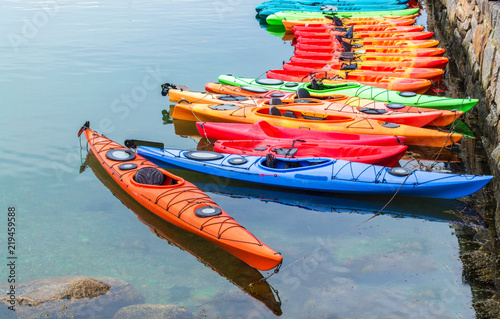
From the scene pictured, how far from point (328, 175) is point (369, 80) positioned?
5272mm

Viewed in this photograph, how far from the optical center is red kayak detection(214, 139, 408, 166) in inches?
329

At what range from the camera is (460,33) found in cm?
1375

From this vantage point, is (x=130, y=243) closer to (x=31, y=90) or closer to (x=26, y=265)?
(x=26, y=265)

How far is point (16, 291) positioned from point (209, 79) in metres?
8.86

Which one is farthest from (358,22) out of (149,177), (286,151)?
(149,177)

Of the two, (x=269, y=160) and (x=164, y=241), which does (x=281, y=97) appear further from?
(x=164, y=241)

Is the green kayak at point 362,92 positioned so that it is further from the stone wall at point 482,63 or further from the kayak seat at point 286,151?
the kayak seat at point 286,151

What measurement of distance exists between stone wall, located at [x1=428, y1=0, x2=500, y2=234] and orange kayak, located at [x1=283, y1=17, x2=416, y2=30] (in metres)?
2.56

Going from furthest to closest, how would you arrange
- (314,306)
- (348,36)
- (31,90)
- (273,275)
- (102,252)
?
1. (348,36)
2. (31,90)
3. (102,252)
4. (273,275)
5. (314,306)

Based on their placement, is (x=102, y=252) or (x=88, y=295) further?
(x=102, y=252)

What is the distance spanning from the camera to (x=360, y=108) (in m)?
10.2

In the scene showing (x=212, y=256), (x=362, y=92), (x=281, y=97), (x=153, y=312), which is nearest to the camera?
(x=153, y=312)

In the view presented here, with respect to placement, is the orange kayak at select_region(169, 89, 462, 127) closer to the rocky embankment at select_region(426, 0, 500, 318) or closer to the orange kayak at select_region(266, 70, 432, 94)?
the rocky embankment at select_region(426, 0, 500, 318)

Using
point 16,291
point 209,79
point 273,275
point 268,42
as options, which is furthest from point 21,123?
point 268,42
